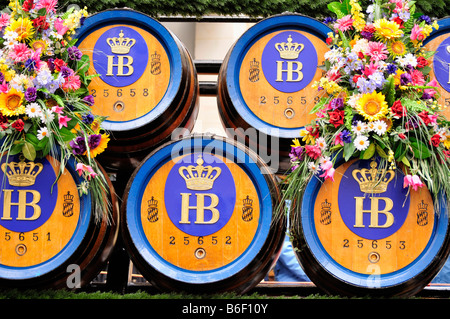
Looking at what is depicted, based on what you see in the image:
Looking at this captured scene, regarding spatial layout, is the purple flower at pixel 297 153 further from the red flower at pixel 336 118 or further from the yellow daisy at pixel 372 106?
the yellow daisy at pixel 372 106

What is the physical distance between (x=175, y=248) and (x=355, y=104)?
940 mm

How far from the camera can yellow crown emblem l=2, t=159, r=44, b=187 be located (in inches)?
85.8

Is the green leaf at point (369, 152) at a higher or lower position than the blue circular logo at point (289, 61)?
lower

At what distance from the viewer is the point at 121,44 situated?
2502 mm

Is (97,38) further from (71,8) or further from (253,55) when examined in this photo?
(253,55)

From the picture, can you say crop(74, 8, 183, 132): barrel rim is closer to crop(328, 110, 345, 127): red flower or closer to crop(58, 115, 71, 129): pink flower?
crop(58, 115, 71, 129): pink flower

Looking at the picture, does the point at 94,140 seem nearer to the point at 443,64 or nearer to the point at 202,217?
the point at 202,217

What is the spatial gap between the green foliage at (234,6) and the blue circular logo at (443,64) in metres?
0.41

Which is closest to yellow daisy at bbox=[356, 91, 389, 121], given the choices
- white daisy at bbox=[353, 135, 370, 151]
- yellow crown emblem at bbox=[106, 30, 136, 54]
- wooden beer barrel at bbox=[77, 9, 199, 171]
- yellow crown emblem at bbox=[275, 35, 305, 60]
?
white daisy at bbox=[353, 135, 370, 151]

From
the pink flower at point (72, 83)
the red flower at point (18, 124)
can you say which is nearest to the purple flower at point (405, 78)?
the pink flower at point (72, 83)

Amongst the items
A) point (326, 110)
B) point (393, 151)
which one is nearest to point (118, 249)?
point (326, 110)

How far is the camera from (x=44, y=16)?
7.95ft

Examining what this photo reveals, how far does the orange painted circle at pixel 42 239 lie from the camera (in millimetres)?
2115

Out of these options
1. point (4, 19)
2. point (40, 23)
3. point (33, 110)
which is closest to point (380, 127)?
point (33, 110)
